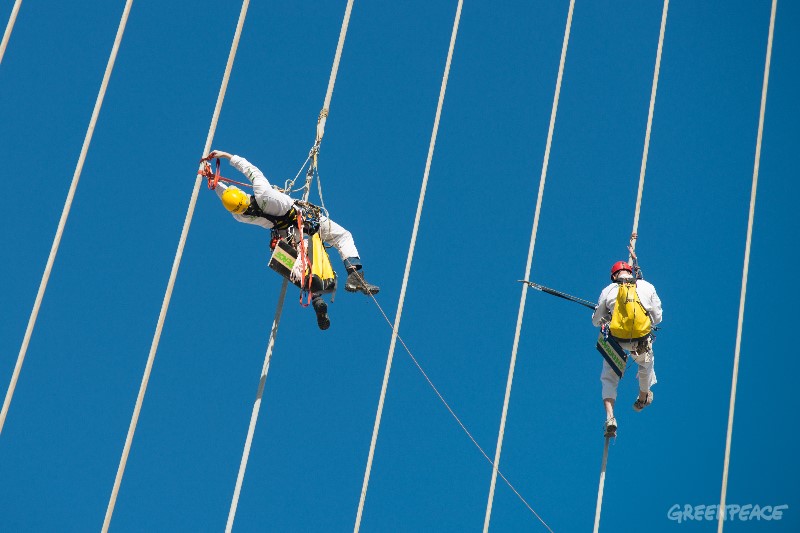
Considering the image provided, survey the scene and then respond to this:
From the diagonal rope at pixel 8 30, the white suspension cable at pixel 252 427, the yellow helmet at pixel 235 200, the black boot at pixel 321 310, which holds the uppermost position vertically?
the diagonal rope at pixel 8 30

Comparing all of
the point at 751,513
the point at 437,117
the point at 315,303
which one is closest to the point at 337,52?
the point at 437,117

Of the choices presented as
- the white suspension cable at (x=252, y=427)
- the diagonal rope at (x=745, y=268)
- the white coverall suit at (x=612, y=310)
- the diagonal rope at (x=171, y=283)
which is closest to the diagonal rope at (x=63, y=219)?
the diagonal rope at (x=171, y=283)

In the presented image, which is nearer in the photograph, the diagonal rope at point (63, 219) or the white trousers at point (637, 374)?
the diagonal rope at point (63, 219)

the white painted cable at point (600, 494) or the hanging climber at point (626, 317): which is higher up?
the hanging climber at point (626, 317)

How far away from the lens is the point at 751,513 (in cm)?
1391

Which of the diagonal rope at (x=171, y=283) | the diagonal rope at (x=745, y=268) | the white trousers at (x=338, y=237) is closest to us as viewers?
the diagonal rope at (x=171, y=283)

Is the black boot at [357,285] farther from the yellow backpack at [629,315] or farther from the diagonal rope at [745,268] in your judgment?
the diagonal rope at [745,268]

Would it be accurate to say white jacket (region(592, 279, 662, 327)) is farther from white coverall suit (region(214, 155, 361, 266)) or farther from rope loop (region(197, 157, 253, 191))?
rope loop (region(197, 157, 253, 191))

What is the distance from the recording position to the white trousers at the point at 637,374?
39.7 ft

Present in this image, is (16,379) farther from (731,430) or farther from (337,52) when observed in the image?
(731,430)

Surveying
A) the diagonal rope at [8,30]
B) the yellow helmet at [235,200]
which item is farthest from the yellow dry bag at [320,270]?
the diagonal rope at [8,30]

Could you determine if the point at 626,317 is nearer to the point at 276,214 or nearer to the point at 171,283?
the point at 276,214

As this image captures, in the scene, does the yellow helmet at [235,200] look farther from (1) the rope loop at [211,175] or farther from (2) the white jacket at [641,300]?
(2) the white jacket at [641,300]

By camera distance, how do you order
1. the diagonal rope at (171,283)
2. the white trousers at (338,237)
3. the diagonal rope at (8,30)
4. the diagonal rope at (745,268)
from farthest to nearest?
the diagonal rope at (745,268)
the diagonal rope at (8,30)
the white trousers at (338,237)
the diagonal rope at (171,283)
